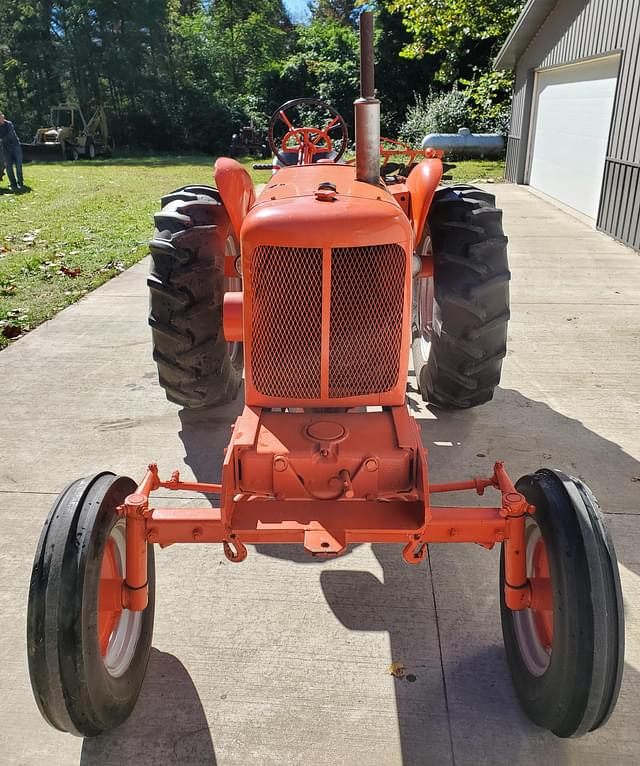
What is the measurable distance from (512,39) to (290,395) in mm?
13903

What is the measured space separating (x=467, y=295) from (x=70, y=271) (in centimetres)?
558

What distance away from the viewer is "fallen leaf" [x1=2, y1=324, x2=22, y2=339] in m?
5.86

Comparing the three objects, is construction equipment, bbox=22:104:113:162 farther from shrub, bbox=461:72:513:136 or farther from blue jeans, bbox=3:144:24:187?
shrub, bbox=461:72:513:136

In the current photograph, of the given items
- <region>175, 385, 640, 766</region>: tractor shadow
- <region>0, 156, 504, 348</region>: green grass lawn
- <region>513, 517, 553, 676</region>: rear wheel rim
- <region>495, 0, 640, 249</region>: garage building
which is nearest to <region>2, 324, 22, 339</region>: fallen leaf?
<region>0, 156, 504, 348</region>: green grass lawn

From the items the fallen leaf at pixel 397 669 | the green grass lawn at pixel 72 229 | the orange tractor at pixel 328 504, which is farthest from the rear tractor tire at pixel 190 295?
the green grass lawn at pixel 72 229

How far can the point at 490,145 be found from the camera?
19672 mm

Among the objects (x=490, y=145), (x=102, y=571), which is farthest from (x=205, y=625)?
(x=490, y=145)

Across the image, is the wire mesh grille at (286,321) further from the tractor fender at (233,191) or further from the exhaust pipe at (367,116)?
the tractor fender at (233,191)

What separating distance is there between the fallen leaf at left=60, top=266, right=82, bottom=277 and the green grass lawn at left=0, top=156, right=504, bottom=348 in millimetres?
11

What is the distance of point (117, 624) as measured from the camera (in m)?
2.40

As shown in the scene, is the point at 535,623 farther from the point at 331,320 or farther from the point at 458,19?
the point at 458,19

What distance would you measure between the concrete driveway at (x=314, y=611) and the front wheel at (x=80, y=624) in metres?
0.18

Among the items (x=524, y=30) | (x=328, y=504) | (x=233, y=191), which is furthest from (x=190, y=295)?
(x=524, y=30)

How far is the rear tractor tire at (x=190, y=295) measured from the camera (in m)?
3.67
